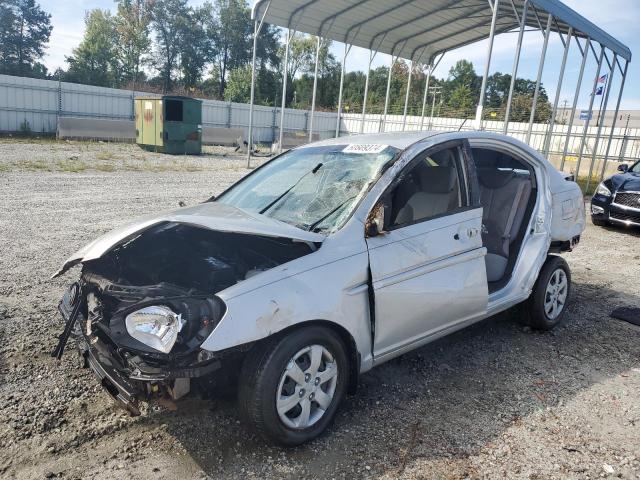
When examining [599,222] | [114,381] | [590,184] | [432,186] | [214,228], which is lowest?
[599,222]

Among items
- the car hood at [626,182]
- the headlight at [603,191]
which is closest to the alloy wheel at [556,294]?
the car hood at [626,182]

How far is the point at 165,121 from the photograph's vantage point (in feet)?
63.6

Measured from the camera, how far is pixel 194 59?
177 feet

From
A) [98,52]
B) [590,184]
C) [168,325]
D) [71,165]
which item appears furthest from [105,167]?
[98,52]

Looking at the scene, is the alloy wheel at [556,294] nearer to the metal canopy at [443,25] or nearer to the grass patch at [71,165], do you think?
the metal canopy at [443,25]

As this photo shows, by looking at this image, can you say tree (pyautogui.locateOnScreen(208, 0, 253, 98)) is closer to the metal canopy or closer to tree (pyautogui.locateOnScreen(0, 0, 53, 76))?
tree (pyautogui.locateOnScreen(0, 0, 53, 76))

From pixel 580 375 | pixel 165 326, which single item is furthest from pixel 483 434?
pixel 165 326

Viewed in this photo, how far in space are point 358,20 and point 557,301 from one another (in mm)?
11554

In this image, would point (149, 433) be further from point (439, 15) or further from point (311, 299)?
point (439, 15)

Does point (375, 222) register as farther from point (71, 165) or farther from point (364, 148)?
point (71, 165)

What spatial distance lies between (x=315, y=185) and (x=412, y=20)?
11.8 m

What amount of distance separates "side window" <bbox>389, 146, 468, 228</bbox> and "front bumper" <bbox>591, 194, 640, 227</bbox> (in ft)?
24.5

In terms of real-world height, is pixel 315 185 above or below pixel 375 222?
above

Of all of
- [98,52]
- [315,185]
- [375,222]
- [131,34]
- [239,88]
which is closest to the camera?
[375,222]
